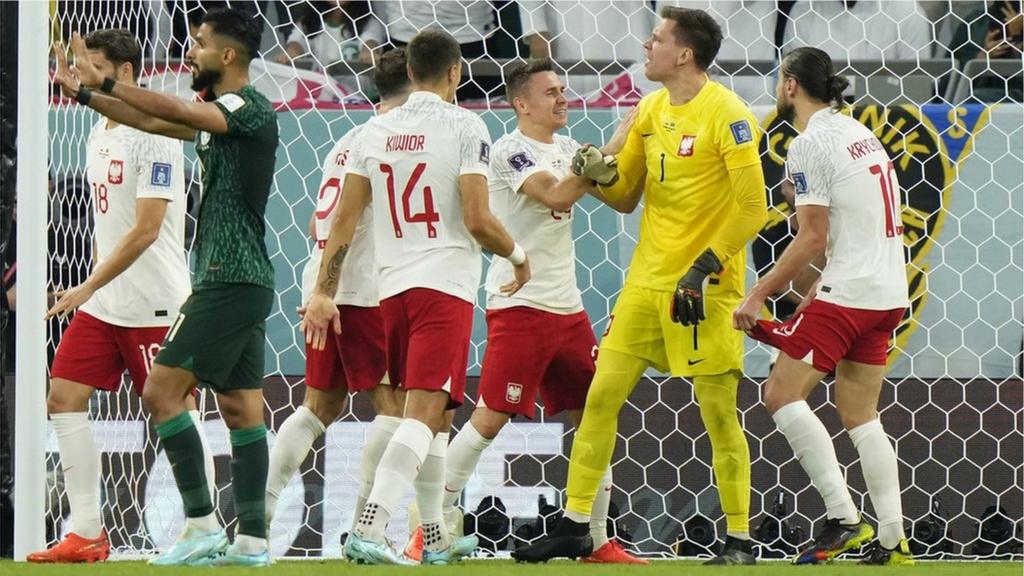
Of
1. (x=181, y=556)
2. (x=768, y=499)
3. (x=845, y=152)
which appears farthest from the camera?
(x=768, y=499)

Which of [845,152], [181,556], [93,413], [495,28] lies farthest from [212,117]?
[495,28]

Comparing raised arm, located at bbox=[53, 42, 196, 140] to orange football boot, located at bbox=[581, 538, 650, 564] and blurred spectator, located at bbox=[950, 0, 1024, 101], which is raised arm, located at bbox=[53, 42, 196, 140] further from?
blurred spectator, located at bbox=[950, 0, 1024, 101]

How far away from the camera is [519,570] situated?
4848 millimetres

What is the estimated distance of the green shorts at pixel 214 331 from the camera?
15.5 ft

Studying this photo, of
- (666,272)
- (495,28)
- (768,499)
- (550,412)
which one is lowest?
(768,499)

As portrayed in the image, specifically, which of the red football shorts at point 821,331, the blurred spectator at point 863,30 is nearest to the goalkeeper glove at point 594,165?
the red football shorts at point 821,331

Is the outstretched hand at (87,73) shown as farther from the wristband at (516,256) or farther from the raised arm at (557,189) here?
the raised arm at (557,189)

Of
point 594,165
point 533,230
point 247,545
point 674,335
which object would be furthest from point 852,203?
point 247,545

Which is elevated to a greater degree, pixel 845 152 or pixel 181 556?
pixel 845 152

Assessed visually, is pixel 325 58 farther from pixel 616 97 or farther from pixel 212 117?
pixel 212 117

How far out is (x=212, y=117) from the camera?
4598 millimetres

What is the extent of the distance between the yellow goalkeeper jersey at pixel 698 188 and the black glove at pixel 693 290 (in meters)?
0.08

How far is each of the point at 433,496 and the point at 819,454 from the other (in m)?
1.31

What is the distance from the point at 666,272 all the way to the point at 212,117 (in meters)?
1.72
